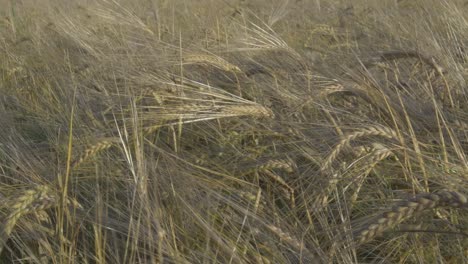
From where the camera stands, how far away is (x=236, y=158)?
1.25 m

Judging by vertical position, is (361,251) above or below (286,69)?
below

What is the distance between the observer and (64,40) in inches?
94.0

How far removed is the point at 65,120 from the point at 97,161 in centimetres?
38

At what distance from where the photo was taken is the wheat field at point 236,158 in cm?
91

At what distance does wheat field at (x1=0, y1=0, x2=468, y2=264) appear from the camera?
905mm

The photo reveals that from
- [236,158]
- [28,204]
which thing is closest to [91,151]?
[28,204]

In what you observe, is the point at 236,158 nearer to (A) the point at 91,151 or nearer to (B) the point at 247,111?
(B) the point at 247,111

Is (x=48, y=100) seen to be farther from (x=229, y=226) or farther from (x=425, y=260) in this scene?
(x=425, y=260)

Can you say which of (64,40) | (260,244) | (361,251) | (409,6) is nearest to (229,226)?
(260,244)

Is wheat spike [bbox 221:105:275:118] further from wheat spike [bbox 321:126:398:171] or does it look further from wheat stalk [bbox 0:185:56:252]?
wheat stalk [bbox 0:185:56:252]

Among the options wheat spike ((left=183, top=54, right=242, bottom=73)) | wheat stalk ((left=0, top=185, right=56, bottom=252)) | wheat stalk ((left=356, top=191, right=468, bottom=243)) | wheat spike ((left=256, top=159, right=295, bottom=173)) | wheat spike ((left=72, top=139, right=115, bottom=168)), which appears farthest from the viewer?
wheat spike ((left=183, top=54, right=242, bottom=73))

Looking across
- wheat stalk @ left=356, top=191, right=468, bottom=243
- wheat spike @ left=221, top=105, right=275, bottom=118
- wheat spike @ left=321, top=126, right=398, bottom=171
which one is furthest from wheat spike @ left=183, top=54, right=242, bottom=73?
wheat stalk @ left=356, top=191, right=468, bottom=243

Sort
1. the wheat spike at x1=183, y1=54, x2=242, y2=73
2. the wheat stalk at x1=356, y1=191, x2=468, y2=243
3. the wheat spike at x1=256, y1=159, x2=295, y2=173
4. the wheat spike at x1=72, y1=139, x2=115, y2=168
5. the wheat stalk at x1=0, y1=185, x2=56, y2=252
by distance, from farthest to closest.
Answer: the wheat spike at x1=183, y1=54, x2=242, y2=73, the wheat spike at x1=256, y1=159, x2=295, y2=173, the wheat spike at x1=72, y1=139, x2=115, y2=168, the wheat stalk at x1=0, y1=185, x2=56, y2=252, the wheat stalk at x1=356, y1=191, x2=468, y2=243

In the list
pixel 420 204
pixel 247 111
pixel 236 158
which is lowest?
pixel 236 158
